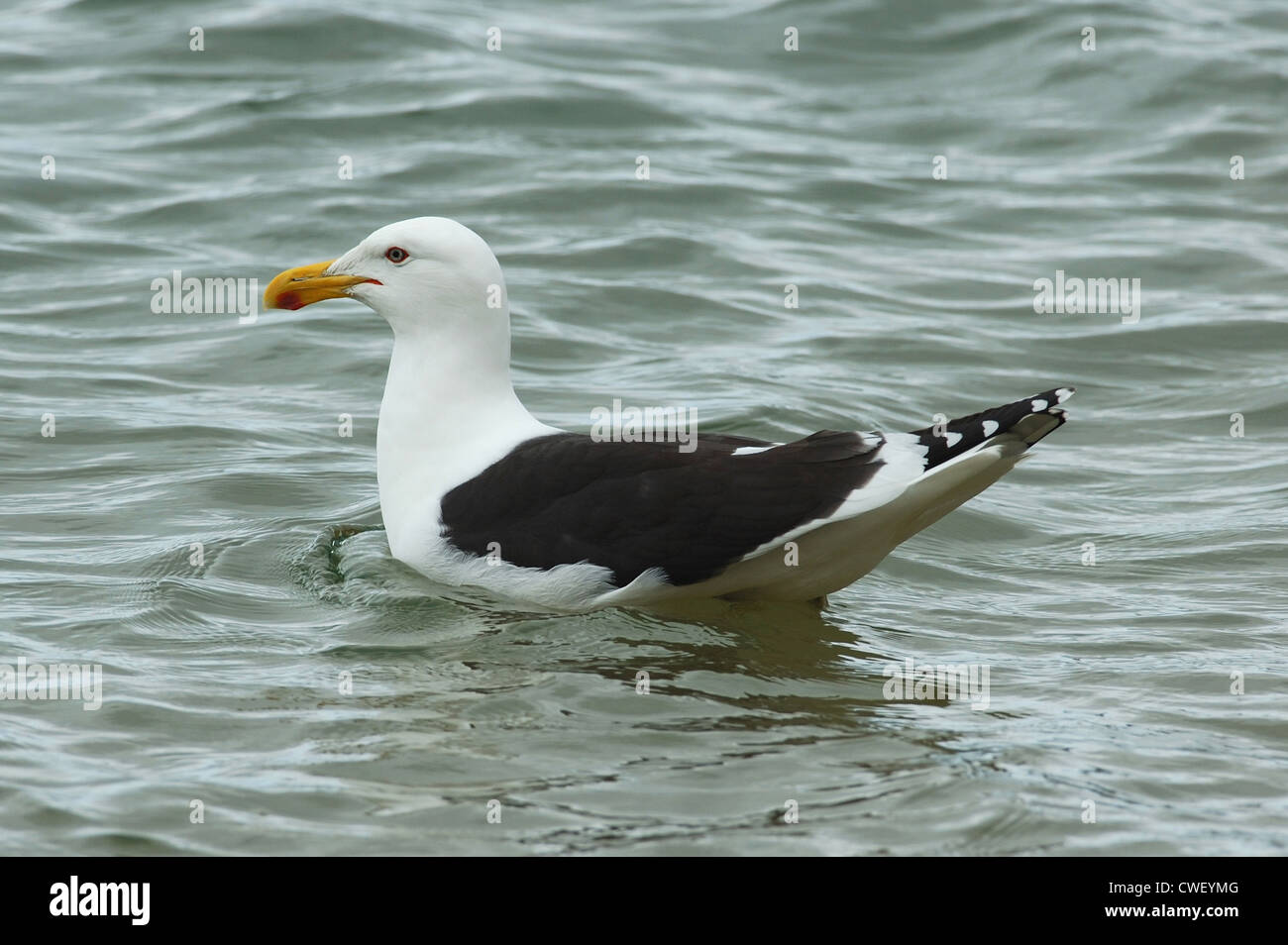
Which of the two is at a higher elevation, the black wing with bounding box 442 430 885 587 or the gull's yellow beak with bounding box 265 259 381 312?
the gull's yellow beak with bounding box 265 259 381 312

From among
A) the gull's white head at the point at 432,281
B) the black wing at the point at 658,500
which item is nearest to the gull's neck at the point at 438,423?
the gull's white head at the point at 432,281

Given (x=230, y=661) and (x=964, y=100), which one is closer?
(x=230, y=661)

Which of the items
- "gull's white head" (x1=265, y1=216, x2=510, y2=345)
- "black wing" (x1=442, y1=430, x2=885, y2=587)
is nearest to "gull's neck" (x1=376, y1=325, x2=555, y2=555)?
"gull's white head" (x1=265, y1=216, x2=510, y2=345)

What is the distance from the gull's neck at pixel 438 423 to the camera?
254 inches

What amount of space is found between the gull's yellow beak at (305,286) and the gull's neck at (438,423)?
0.32 metres

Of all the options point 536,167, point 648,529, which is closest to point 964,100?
point 536,167

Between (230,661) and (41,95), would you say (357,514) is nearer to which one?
(230,661)

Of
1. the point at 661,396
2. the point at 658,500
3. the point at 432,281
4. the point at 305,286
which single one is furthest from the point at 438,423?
the point at 661,396

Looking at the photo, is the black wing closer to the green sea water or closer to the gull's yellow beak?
the green sea water

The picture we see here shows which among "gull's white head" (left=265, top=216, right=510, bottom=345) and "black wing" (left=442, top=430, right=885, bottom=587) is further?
"gull's white head" (left=265, top=216, right=510, bottom=345)

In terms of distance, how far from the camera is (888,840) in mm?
4535

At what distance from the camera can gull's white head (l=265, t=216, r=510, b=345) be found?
653 cm

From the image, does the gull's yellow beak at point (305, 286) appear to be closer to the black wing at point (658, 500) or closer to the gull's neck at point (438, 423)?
the gull's neck at point (438, 423)

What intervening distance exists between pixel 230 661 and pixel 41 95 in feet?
32.7
